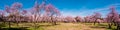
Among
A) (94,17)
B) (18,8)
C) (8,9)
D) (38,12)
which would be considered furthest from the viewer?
(94,17)

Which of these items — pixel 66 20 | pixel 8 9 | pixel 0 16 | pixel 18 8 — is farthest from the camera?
pixel 66 20

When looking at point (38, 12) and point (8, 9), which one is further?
point (8, 9)

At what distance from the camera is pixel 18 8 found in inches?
2003

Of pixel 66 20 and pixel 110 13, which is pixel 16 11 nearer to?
pixel 110 13

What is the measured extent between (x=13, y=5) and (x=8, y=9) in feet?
15.3

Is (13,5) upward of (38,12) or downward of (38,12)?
upward

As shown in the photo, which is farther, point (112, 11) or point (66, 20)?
point (66, 20)

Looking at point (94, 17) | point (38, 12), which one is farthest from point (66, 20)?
point (38, 12)

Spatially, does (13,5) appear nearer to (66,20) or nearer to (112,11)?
(112,11)

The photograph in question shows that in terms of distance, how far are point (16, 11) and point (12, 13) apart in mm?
2071

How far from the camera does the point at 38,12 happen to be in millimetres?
18469

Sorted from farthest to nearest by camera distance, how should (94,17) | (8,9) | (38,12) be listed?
(94,17) → (8,9) → (38,12)

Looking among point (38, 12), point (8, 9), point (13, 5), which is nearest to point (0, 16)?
point (8, 9)

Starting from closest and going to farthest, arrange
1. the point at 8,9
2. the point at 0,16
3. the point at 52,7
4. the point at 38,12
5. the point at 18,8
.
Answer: the point at 38,12 → the point at 18,8 → the point at 8,9 → the point at 0,16 → the point at 52,7
